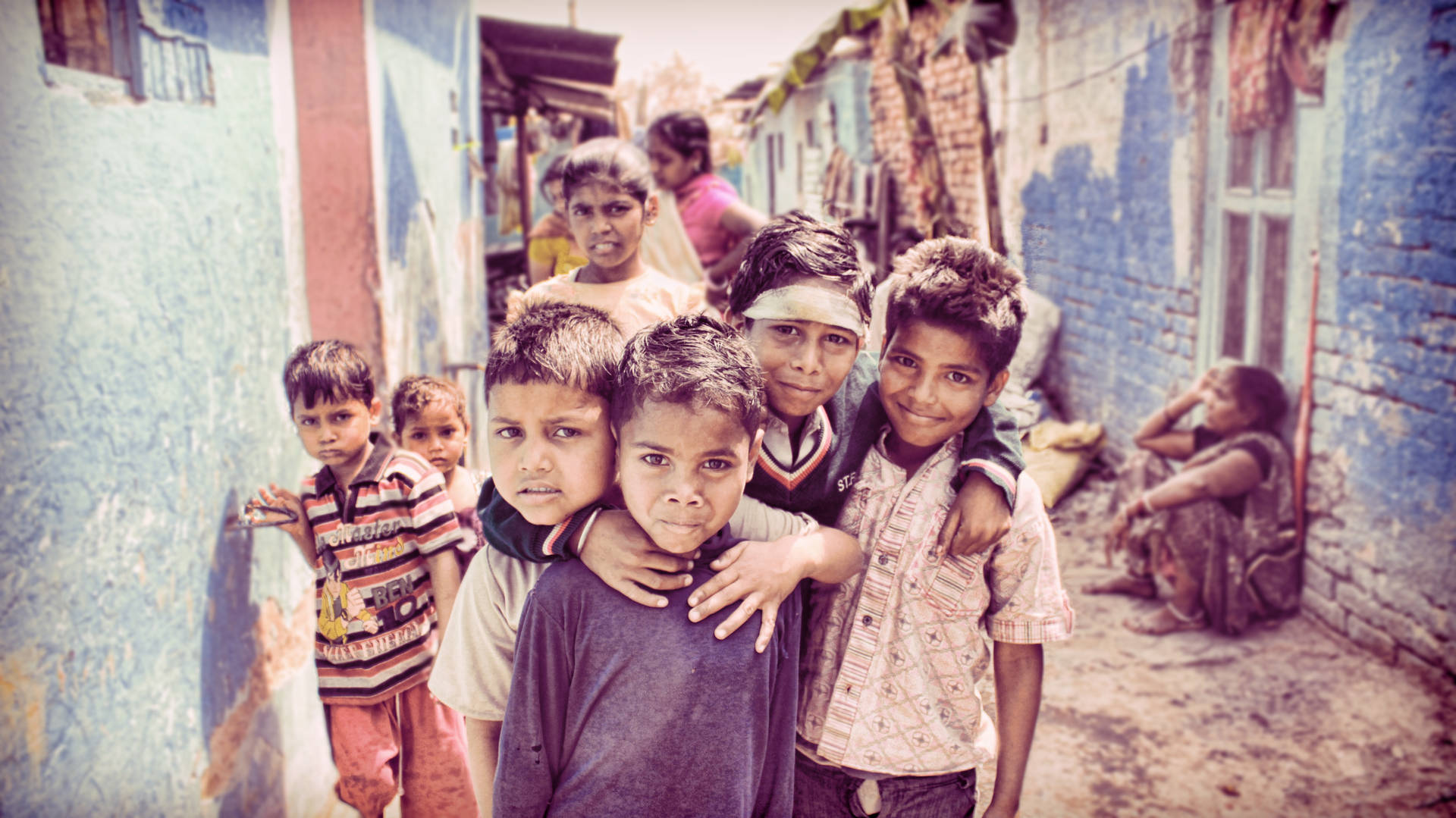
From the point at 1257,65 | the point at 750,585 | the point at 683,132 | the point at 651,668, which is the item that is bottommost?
the point at 651,668

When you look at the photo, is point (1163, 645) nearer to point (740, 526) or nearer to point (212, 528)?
point (740, 526)

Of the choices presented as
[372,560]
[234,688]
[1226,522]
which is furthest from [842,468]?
[1226,522]

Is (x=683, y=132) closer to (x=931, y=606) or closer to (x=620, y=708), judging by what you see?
(x=931, y=606)

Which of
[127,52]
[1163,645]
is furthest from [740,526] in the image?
[1163,645]

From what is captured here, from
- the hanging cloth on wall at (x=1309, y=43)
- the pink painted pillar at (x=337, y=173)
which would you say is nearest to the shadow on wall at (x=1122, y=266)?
the hanging cloth on wall at (x=1309, y=43)

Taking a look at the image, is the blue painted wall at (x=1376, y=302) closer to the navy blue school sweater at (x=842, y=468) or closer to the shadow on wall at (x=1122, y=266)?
the shadow on wall at (x=1122, y=266)

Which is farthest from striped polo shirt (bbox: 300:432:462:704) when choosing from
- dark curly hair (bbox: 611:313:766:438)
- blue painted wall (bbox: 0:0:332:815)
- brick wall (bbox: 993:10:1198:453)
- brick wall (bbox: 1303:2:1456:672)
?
brick wall (bbox: 993:10:1198:453)

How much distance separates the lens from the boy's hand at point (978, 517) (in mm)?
1542

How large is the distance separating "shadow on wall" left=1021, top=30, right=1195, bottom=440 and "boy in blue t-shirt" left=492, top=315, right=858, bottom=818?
3.85m

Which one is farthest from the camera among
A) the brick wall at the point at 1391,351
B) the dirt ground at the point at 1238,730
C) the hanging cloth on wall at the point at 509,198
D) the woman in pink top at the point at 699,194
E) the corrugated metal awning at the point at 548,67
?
the hanging cloth on wall at the point at 509,198

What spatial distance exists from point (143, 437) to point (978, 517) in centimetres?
175

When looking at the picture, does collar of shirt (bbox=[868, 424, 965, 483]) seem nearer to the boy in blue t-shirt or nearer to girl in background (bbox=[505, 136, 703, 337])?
the boy in blue t-shirt

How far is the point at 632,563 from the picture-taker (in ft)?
4.33

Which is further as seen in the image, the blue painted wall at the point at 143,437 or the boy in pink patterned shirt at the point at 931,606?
the blue painted wall at the point at 143,437
